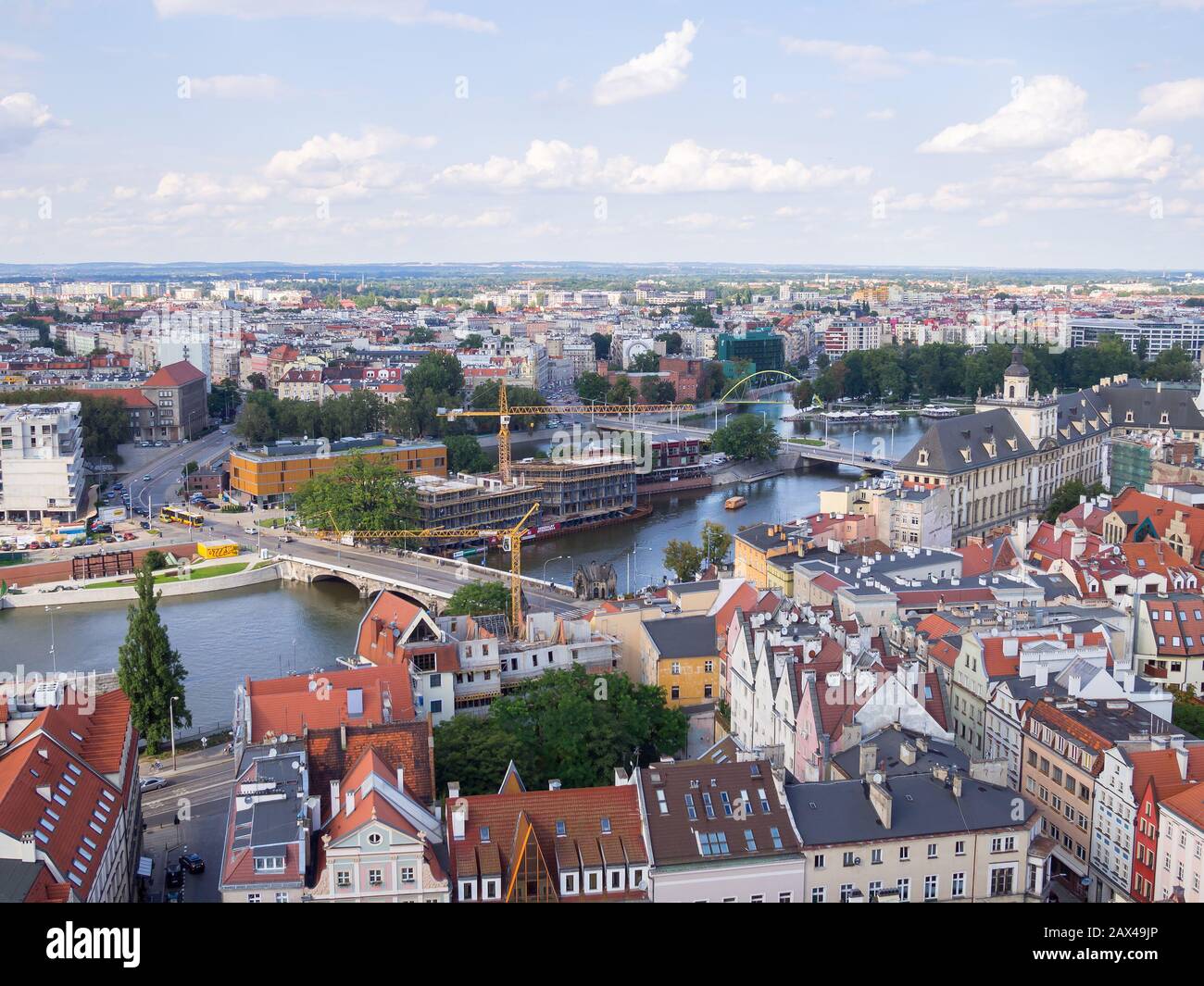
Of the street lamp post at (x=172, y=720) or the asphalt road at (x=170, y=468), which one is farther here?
the asphalt road at (x=170, y=468)

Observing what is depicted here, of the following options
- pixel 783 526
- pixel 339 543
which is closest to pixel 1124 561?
pixel 783 526

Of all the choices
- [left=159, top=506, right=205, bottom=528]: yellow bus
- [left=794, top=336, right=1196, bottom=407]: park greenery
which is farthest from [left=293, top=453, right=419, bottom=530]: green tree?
Result: [left=794, top=336, right=1196, bottom=407]: park greenery

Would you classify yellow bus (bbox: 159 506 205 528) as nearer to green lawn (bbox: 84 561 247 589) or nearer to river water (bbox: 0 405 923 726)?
green lawn (bbox: 84 561 247 589)

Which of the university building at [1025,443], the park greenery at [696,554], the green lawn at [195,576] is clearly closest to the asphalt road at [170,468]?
the green lawn at [195,576]

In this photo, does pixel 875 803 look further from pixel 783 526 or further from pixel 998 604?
pixel 783 526

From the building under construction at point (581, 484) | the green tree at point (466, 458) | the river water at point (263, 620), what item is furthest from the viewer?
the green tree at point (466, 458)

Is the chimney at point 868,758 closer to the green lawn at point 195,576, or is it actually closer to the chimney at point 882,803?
the chimney at point 882,803
